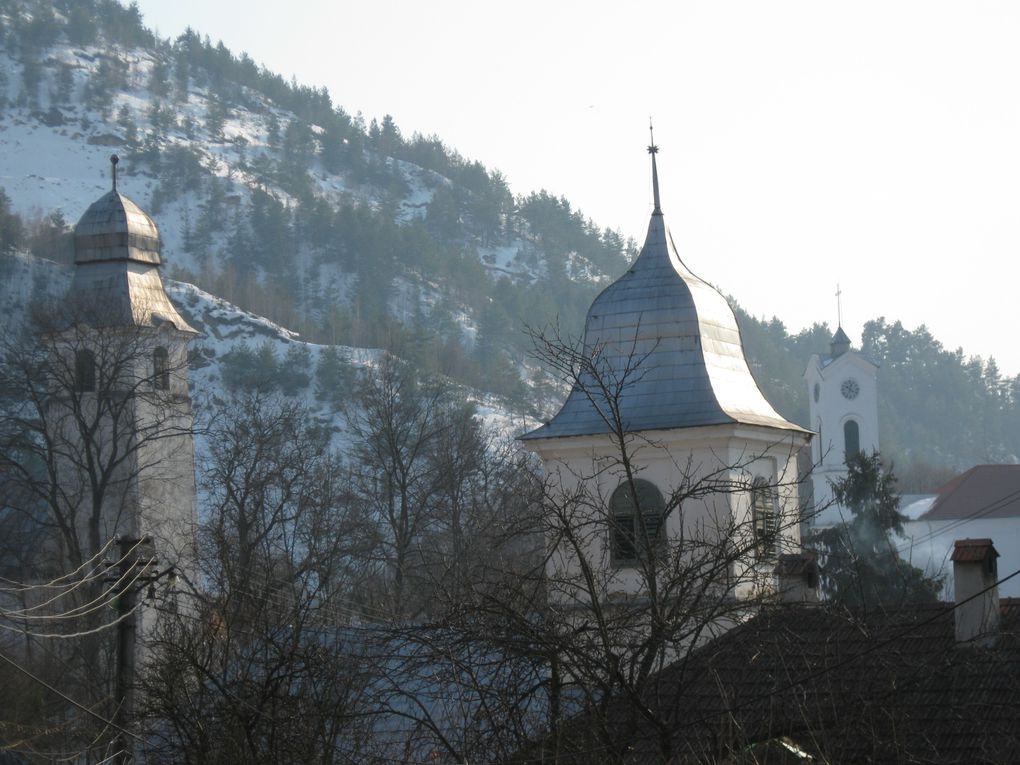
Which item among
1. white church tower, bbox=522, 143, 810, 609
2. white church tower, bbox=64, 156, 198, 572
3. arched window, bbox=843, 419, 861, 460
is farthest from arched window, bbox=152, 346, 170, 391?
arched window, bbox=843, 419, 861, 460

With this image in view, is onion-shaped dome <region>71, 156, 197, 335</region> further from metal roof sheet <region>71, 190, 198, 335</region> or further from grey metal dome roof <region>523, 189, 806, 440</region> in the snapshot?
grey metal dome roof <region>523, 189, 806, 440</region>

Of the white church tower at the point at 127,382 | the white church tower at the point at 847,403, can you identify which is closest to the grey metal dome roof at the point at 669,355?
the white church tower at the point at 127,382

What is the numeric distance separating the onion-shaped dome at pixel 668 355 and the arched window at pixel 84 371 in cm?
2577

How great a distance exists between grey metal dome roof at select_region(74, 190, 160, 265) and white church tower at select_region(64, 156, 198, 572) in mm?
27

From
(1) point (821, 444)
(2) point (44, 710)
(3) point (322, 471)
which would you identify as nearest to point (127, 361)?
(3) point (322, 471)

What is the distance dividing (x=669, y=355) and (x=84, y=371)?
2806cm

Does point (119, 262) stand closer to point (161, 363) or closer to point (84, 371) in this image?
point (161, 363)

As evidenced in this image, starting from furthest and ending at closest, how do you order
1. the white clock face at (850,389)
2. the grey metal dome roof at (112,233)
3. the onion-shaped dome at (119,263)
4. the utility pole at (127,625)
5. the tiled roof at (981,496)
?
1. the white clock face at (850,389)
2. the tiled roof at (981,496)
3. the grey metal dome roof at (112,233)
4. the onion-shaped dome at (119,263)
5. the utility pole at (127,625)

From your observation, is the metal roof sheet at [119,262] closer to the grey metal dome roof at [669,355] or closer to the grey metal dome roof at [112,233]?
the grey metal dome roof at [112,233]

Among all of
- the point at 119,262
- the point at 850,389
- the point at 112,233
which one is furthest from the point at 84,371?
the point at 850,389

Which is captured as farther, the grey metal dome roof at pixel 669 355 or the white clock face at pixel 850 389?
the white clock face at pixel 850 389

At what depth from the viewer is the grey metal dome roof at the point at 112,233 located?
52562mm

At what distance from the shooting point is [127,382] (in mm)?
48719

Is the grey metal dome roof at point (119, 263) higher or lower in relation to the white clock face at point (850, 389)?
lower
